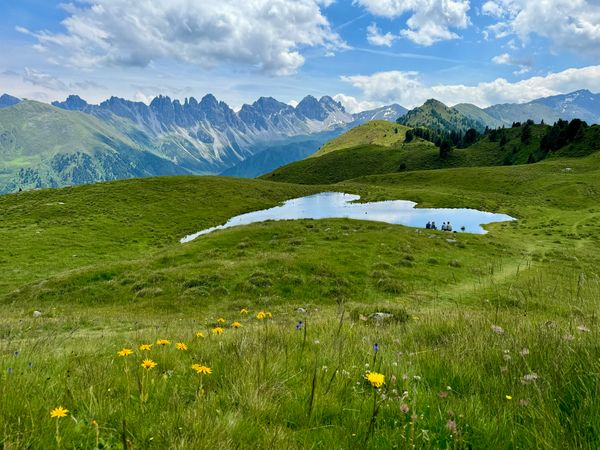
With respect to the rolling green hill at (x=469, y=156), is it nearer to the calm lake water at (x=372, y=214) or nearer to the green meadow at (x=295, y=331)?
the green meadow at (x=295, y=331)

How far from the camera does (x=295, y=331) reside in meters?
6.42

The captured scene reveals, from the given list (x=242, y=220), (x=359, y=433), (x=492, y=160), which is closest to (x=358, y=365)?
(x=359, y=433)

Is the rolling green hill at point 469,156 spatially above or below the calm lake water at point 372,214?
above

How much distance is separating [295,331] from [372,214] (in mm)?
70103

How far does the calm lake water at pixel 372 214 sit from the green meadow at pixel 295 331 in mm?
4762

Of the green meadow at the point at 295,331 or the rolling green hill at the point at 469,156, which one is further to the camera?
the rolling green hill at the point at 469,156

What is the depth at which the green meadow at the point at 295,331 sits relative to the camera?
2.58 m

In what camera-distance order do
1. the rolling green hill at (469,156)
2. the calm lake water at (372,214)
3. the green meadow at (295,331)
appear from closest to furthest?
the green meadow at (295,331)
the calm lake water at (372,214)
the rolling green hill at (469,156)

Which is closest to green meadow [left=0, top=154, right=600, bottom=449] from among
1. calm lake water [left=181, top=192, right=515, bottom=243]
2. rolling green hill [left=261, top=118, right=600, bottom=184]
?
calm lake water [left=181, top=192, right=515, bottom=243]

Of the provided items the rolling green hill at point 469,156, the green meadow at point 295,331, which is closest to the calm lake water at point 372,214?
the green meadow at point 295,331

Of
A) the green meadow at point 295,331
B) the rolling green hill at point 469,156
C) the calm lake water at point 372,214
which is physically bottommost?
the calm lake water at point 372,214

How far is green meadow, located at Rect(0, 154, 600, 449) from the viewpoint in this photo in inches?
102

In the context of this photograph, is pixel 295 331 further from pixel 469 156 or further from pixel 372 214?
pixel 469 156

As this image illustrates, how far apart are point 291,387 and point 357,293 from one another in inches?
818
